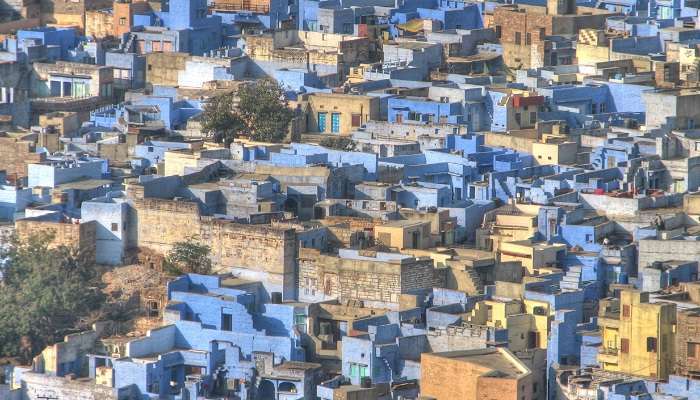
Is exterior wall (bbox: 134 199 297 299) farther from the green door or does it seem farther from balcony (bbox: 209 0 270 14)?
balcony (bbox: 209 0 270 14)

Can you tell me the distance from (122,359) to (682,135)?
16.4 metres

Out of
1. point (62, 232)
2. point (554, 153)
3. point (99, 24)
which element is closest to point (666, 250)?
point (554, 153)

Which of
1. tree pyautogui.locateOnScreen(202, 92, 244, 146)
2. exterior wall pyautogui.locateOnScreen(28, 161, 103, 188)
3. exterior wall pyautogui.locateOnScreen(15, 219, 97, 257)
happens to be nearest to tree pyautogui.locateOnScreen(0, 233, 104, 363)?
exterior wall pyautogui.locateOnScreen(15, 219, 97, 257)

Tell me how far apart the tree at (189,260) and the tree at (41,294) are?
1377mm

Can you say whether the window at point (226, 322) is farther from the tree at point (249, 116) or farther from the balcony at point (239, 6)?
the balcony at point (239, 6)

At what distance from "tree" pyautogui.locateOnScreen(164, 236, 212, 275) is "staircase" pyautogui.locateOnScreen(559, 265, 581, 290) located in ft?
21.2

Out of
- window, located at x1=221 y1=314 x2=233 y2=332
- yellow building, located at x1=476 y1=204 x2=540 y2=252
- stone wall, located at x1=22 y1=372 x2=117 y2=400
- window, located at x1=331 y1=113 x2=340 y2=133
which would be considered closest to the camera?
stone wall, located at x1=22 y1=372 x2=117 y2=400

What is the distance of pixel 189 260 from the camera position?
62625 mm

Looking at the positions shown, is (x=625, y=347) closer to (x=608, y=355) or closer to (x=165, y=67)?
(x=608, y=355)

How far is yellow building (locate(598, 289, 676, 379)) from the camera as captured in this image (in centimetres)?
5653

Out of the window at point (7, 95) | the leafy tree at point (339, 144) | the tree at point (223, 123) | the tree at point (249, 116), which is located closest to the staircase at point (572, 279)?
the leafy tree at point (339, 144)

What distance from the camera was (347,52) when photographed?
8025 cm

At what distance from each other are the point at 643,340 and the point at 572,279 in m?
4.40

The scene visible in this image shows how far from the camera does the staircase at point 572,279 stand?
2386 inches
